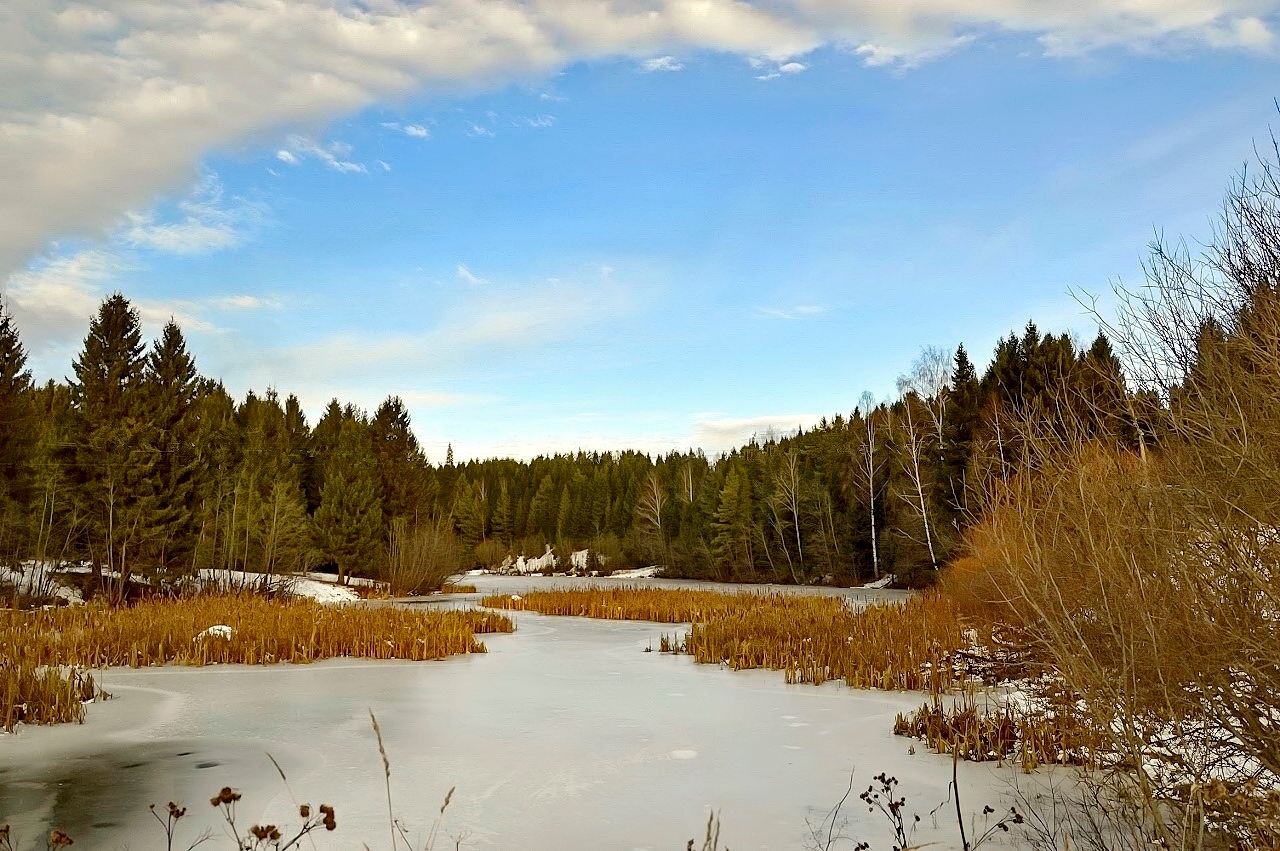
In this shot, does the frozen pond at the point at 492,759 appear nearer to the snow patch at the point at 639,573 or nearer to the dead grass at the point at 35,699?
the dead grass at the point at 35,699

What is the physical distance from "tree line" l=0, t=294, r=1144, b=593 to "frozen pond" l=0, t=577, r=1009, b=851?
11.4 feet

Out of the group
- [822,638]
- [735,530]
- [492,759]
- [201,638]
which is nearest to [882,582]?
[735,530]

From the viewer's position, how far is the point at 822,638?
14211 mm

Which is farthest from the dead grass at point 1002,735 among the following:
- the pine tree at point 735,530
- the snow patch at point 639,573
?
the snow patch at point 639,573

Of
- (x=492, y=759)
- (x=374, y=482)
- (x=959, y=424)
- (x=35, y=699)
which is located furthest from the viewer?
(x=374, y=482)

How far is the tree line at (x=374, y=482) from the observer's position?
25.3 metres

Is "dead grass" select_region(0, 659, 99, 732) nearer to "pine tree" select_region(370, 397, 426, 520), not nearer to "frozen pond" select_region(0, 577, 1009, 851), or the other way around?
"frozen pond" select_region(0, 577, 1009, 851)

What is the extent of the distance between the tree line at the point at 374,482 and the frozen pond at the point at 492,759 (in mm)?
3471

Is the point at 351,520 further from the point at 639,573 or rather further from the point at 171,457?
the point at 639,573

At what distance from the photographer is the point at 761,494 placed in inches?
2015

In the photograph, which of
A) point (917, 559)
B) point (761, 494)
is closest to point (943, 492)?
point (917, 559)

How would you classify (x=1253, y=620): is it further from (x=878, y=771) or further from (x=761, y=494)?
(x=761, y=494)

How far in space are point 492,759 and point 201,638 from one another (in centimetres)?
789

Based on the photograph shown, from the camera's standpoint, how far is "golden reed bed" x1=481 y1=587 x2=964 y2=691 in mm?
11461
